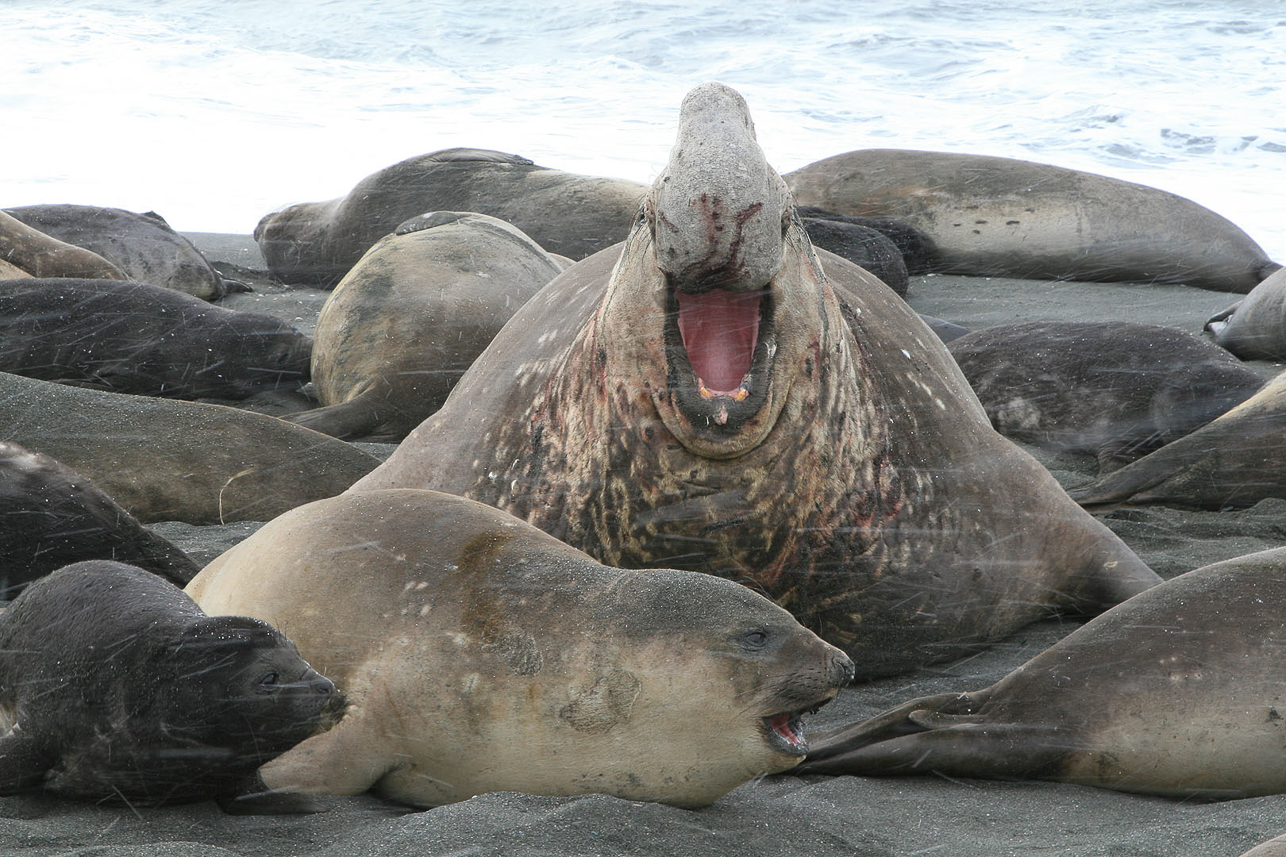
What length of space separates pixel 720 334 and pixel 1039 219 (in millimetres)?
7923

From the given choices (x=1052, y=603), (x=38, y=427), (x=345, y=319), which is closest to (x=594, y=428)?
(x=1052, y=603)

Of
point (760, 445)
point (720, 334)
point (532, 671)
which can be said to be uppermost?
point (720, 334)

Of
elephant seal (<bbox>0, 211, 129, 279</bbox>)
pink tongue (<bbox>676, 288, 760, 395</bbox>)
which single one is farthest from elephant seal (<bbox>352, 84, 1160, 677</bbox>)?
elephant seal (<bbox>0, 211, 129, 279</bbox>)

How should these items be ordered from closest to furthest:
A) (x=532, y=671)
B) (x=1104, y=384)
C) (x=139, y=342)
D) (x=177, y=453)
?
(x=532, y=671)
(x=177, y=453)
(x=1104, y=384)
(x=139, y=342)

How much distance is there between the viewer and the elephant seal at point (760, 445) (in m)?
2.95

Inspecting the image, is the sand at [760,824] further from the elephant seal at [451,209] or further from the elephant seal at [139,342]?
the elephant seal at [451,209]

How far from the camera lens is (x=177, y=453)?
15.7ft

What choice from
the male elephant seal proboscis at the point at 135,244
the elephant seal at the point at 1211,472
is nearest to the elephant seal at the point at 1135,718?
the elephant seal at the point at 1211,472

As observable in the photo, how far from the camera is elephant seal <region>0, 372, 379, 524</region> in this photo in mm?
4668

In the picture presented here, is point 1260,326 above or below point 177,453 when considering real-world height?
below

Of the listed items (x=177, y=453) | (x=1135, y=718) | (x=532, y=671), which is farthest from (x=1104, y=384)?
(x=532, y=671)

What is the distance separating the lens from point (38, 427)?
15.5 ft

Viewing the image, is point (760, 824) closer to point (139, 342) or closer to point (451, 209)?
Result: point (139, 342)

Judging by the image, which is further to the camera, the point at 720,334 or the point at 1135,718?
the point at 720,334
